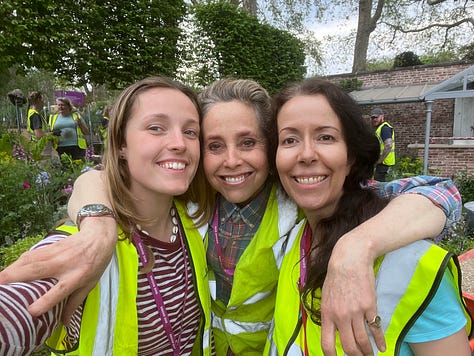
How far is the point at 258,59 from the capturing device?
11.3m

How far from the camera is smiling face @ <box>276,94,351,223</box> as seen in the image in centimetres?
143

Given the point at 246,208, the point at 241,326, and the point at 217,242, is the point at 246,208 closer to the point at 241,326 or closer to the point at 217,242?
the point at 217,242

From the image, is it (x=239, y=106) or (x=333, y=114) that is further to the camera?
(x=239, y=106)

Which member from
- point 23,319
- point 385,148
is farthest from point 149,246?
point 385,148

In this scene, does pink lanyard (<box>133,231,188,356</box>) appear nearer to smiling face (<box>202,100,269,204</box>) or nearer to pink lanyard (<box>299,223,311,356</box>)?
smiling face (<box>202,100,269,204</box>)

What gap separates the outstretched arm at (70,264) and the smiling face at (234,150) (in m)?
0.60

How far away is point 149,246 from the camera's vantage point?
1559 millimetres

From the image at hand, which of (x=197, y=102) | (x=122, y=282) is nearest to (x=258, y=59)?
(x=197, y=102)

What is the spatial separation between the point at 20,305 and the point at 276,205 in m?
1.18

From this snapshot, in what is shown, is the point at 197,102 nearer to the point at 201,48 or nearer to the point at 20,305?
the point at 20,305

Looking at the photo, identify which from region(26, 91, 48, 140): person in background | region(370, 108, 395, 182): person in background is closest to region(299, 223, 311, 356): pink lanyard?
region(26, 91, 48, 140): person in background

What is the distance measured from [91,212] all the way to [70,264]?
0.34 meters

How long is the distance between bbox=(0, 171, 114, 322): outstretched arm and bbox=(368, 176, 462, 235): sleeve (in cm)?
114

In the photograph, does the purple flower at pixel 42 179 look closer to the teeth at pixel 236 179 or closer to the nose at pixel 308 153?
the teeth at pixel 236 179
